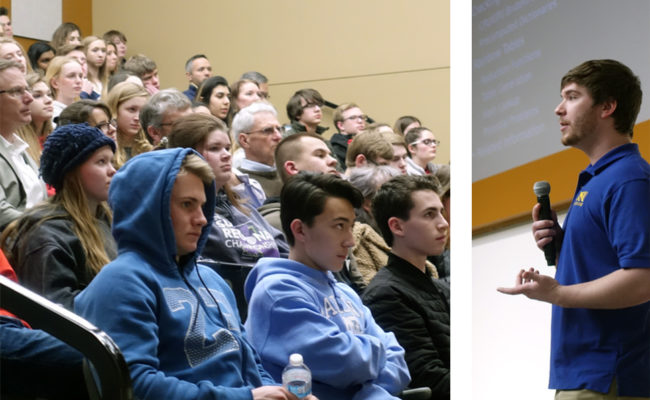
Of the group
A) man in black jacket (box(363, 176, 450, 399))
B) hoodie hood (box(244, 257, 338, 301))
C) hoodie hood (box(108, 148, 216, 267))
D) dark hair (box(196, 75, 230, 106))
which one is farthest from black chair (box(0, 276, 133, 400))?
dark hair (box(196, 75, 230, 106))

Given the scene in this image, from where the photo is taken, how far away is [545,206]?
2434 mm

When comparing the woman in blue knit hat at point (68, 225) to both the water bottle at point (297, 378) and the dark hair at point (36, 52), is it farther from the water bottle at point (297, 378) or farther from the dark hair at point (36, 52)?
the dark hair at point (36, 52)

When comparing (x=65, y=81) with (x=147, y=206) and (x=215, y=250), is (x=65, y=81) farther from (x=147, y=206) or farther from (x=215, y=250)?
(x=147, y=206)

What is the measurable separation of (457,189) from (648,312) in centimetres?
82

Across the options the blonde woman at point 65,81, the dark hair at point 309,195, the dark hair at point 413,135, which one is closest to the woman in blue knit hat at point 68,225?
the dark hair at point 309,195

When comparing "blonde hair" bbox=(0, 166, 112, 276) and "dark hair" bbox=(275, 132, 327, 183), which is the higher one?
"dark hair" bbox=(275, 132, 327, 183)

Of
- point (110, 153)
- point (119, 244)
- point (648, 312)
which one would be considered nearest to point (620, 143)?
point (648, 312)

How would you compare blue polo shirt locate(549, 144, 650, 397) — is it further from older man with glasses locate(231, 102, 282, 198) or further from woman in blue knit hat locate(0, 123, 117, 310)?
older man with glasses locate(231, 102, 282, 198)

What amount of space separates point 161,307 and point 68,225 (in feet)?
1.85

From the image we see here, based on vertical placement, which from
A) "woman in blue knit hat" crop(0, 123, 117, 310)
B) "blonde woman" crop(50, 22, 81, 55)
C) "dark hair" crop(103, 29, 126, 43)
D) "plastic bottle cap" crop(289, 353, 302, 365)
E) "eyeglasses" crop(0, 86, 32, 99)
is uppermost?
"dark hair" crop(103, 29, 126, 43)

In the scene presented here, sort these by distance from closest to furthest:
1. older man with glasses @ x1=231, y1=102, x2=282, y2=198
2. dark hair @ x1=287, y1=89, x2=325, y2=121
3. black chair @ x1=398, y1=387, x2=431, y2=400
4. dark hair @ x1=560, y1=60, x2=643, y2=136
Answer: dark hair @ x1=560, y1=60, x2=643, y2=136
black chair @ x1=398, y1=387, x2=431, y2=400
older man with glasses @ x1=231, y1=102, x2=282, y2=198
dark hair @ x1=287, y1=89, x2=325, y2=121

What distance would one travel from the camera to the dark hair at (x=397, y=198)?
3082mm

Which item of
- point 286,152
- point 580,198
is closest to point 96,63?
point 286,152

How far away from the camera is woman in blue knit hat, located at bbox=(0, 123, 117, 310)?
89.5 inches
